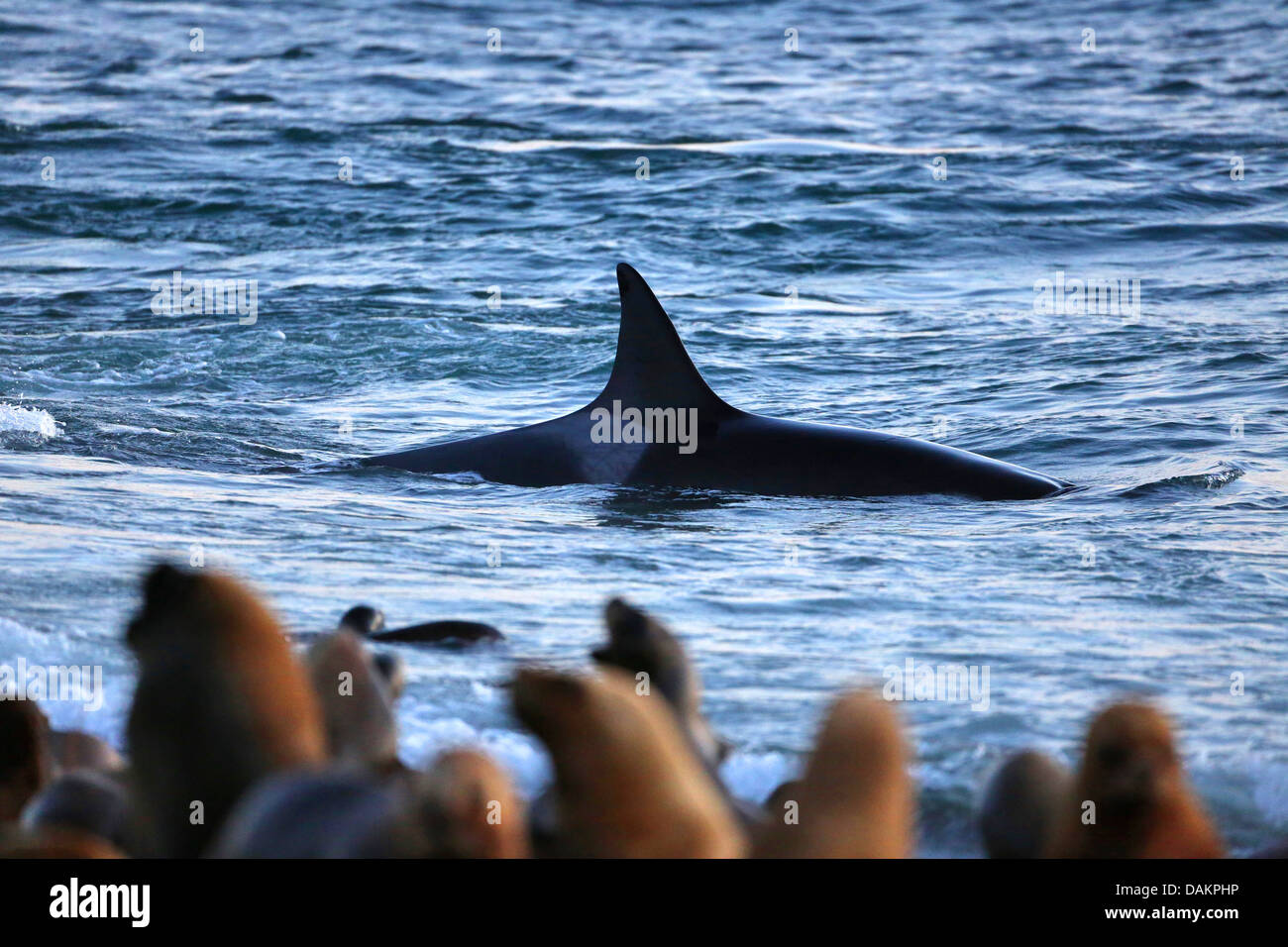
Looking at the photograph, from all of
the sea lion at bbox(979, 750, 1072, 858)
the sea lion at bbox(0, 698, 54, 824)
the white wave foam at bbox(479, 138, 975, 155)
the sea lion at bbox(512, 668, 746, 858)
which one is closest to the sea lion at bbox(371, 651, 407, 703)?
the sea lion at bbox(0, 698, 54, 824)

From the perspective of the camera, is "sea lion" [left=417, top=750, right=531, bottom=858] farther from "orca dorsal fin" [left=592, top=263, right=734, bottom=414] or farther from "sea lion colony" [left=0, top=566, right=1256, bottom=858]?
"orca dorsal fin" [left=592, top=263, right=734, bottom=414]

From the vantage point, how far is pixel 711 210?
60.0 feet

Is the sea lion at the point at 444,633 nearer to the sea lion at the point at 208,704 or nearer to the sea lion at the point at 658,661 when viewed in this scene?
the sea lion at the point at 658,661

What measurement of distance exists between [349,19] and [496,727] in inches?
1159

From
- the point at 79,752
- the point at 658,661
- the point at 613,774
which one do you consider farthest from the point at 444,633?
the point at 613,774

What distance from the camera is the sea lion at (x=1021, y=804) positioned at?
3.12 m

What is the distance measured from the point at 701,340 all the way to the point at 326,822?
11.2 meters

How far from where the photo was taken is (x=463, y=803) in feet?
7.14

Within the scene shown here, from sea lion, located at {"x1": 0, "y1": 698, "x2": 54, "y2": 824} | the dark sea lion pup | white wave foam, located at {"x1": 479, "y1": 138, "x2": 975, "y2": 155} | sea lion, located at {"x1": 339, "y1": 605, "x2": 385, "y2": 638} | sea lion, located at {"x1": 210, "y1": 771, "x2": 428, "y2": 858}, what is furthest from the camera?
white wave foam, located at {"x1": 479, "y1": 138, "x2": 975, "y2": 155}

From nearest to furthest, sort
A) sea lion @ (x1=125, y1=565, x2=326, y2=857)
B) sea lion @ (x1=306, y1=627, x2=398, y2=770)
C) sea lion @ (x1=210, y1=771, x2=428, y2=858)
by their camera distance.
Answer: sea lion @ (x1=210, y1=771, x2=428, y2=858)
sea lion @ (x1=125, y1=565, x2=326, y2=857)
sea lion @ (x1=306, y1=627, x2=398, y2=770)

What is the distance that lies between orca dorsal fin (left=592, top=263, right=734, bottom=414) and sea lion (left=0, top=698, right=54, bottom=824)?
15.6ft

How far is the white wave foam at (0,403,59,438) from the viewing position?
931 centimetres
